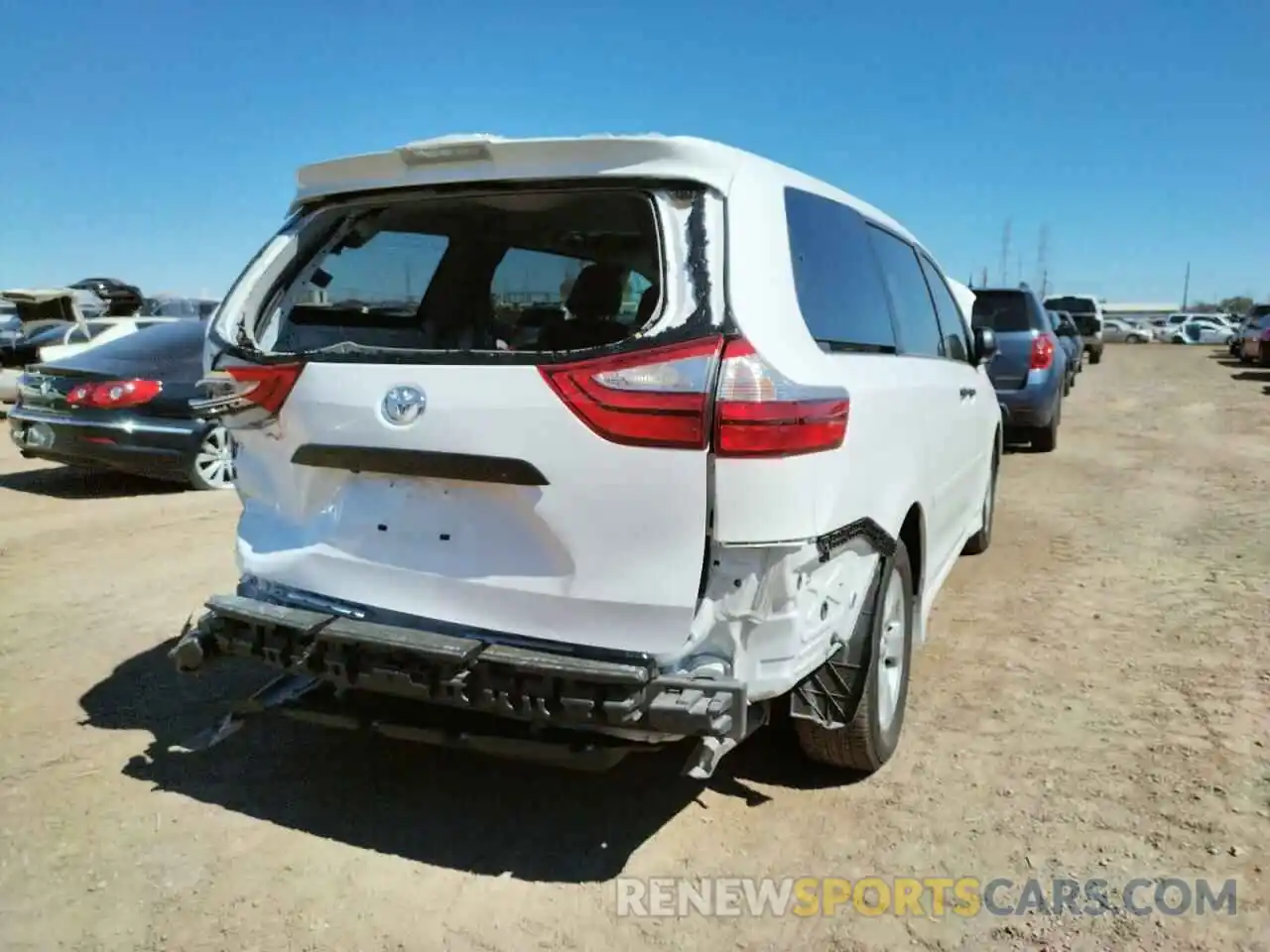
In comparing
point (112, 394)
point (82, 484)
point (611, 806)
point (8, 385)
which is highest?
point (112, 394)

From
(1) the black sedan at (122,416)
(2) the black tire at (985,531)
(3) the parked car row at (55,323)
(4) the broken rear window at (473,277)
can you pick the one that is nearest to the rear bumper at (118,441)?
(1) the black sedan at (122,416)

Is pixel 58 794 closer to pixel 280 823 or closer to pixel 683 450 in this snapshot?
pixel 280 823

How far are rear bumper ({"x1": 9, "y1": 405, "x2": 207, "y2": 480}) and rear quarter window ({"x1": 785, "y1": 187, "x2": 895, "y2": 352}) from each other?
635 cm

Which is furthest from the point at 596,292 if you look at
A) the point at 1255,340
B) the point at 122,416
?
the point at 1255,340

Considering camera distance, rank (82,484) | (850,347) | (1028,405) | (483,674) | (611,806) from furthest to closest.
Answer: (1028,405)
(82,484)
(611,806)
(850,347)
(483,674)

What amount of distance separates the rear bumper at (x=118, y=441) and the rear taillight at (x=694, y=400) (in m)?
6.56

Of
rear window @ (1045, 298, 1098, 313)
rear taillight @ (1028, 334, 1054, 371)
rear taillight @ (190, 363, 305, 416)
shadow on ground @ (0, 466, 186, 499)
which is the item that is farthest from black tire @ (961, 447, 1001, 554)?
rear window @ (1045, 298, 1098, 313)

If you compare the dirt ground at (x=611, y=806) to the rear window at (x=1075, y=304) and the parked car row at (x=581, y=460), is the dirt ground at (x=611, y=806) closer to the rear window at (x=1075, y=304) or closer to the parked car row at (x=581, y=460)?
the parked car row at (x=581, y=460)

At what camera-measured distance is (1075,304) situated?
28250mm

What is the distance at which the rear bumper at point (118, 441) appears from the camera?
312 inches

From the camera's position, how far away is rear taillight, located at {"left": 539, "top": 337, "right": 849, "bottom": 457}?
2.47 m

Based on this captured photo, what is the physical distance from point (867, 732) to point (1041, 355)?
8.15 metres

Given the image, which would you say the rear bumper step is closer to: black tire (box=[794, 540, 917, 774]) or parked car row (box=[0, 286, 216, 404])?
black tire (box=[794, 540, 917, 774])

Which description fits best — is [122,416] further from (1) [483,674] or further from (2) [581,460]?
(2) [581,460]
